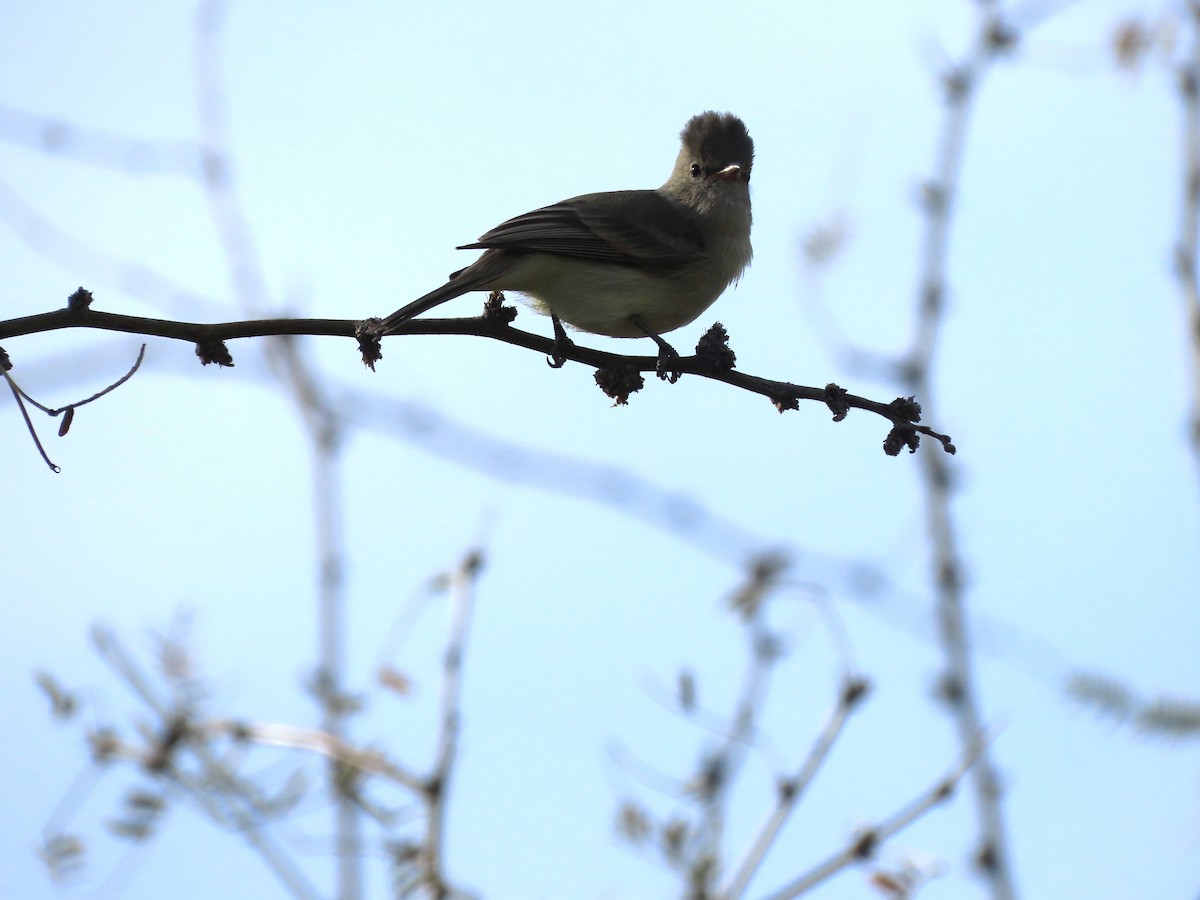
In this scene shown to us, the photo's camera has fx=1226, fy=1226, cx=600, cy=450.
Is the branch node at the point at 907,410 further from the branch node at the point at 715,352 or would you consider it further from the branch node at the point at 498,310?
the branch node at the point at 498,310

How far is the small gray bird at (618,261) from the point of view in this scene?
16.4 ft

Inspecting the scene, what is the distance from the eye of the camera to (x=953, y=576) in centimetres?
467

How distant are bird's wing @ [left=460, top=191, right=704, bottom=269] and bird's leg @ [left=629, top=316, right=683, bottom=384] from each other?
0.96 feet

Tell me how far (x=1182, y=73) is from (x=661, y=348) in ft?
7.31

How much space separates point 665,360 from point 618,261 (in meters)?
1.53

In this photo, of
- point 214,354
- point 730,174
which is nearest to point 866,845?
point 214,354

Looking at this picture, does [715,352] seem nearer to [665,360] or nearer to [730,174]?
[665,360]

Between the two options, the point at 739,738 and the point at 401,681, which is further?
the point at 401,681

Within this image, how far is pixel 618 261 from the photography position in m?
5.24

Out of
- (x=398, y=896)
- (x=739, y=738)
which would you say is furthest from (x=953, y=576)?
(x=398, y=896)

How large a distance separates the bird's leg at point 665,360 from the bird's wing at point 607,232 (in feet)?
Answer: 0.96

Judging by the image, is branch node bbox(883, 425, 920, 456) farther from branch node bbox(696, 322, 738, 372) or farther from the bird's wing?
the bird's wing

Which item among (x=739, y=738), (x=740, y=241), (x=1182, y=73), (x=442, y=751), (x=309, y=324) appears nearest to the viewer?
(x=309, y=324)

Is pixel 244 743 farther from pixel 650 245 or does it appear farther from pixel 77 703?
pixel 650 245
